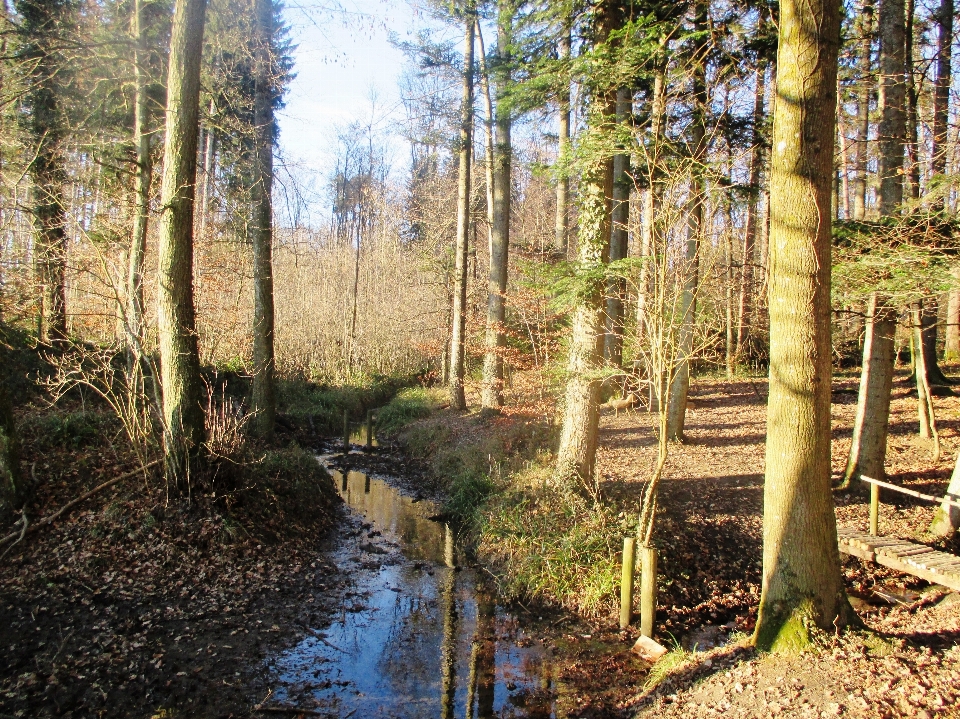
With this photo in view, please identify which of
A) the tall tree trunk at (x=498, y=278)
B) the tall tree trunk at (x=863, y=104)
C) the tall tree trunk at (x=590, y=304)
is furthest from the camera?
the tall tree trunk at (x=498, y=278)

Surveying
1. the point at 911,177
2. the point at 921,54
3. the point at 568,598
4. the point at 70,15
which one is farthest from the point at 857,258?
the point at 70,15

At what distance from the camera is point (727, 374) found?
21.5 m

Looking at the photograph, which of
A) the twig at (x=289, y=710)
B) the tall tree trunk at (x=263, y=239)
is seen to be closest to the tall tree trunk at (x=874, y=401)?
the twig at (x=289, y=710)

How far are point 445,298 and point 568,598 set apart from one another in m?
16.9

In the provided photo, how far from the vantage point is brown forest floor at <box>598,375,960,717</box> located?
4.66 metres

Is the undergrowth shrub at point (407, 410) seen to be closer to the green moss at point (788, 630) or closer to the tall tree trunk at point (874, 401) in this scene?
the tall tree trunk at point (874, 401)

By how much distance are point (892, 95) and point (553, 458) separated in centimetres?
775

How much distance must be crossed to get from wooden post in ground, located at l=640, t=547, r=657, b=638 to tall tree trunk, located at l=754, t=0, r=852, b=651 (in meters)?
1.40

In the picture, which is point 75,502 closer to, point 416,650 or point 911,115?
point 416,650

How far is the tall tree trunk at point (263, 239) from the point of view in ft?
40.6

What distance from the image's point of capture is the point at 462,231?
701 inches

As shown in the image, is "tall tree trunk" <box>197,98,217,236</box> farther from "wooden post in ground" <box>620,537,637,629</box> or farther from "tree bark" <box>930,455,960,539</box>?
"tree bark" <box>930,455,960,539</box>

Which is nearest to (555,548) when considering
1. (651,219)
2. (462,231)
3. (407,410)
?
(651,219)

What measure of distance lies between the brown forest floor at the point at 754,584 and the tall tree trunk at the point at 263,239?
692 cm
